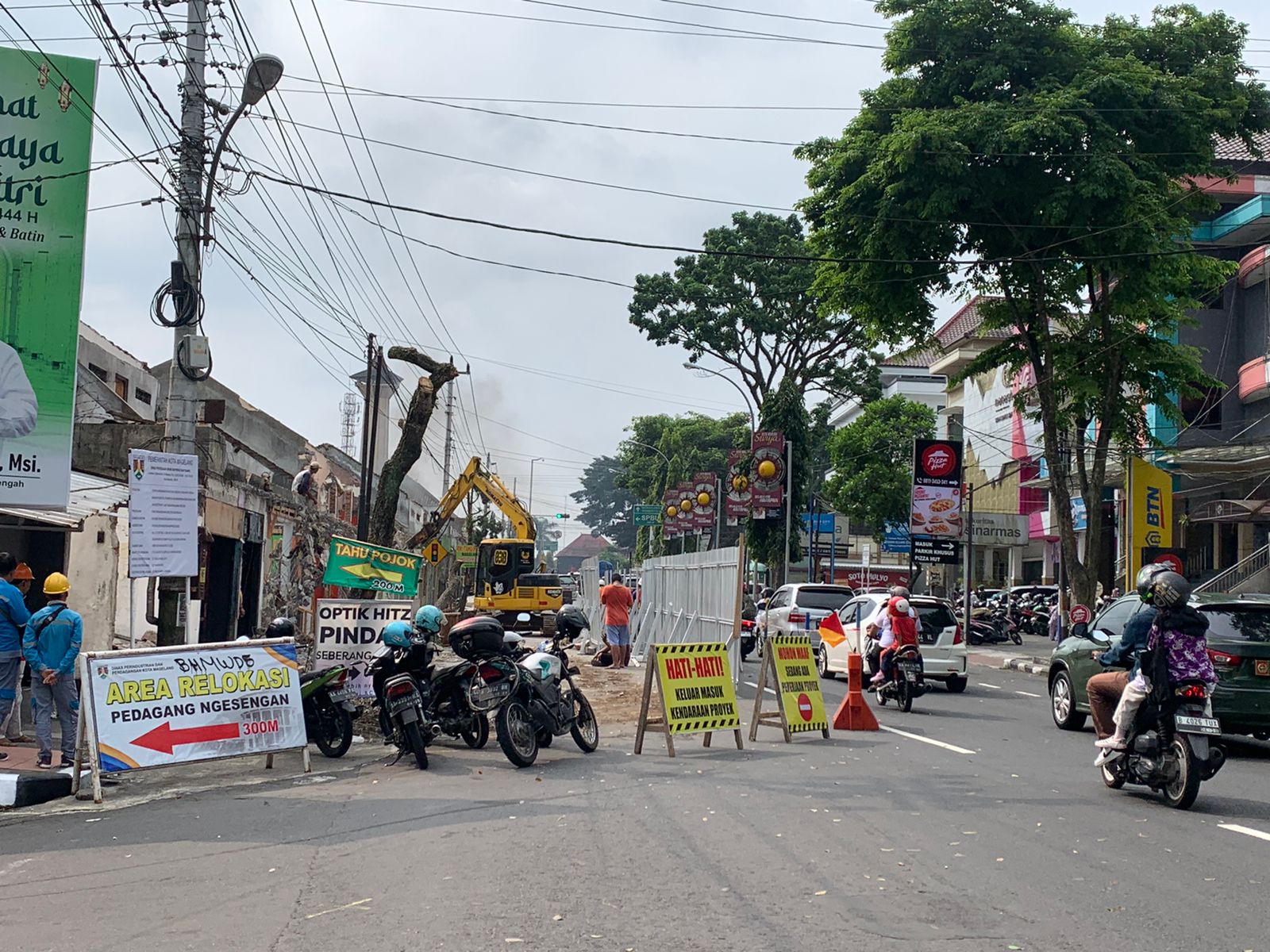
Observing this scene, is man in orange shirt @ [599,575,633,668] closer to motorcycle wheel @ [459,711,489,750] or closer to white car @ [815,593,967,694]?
white car @ [815,593,967,694]

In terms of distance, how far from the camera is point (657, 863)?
24.0ft

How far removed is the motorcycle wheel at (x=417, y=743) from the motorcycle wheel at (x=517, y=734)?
2.36 ft

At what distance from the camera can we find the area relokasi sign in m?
10.4

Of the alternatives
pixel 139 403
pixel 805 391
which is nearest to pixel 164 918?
pixel 139 403

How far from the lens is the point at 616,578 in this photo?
26.4 m

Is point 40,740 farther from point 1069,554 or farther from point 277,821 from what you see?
point 1069,554

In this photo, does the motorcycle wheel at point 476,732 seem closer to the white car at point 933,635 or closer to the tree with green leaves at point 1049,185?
the white car at point 933,635

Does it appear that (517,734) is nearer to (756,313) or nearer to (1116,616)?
(1116,616)

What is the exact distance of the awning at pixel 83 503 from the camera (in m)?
17.6

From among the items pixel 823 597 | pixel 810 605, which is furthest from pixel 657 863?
pixel 823 597

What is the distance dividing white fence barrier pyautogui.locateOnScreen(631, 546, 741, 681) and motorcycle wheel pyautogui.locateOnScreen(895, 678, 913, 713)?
2.38 m

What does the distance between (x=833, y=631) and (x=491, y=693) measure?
11446 mm

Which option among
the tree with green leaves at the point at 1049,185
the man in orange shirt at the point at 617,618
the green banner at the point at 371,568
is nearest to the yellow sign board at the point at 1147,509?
the tree with green leaves at the point at 1049,185

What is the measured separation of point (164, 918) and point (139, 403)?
1181 inches
